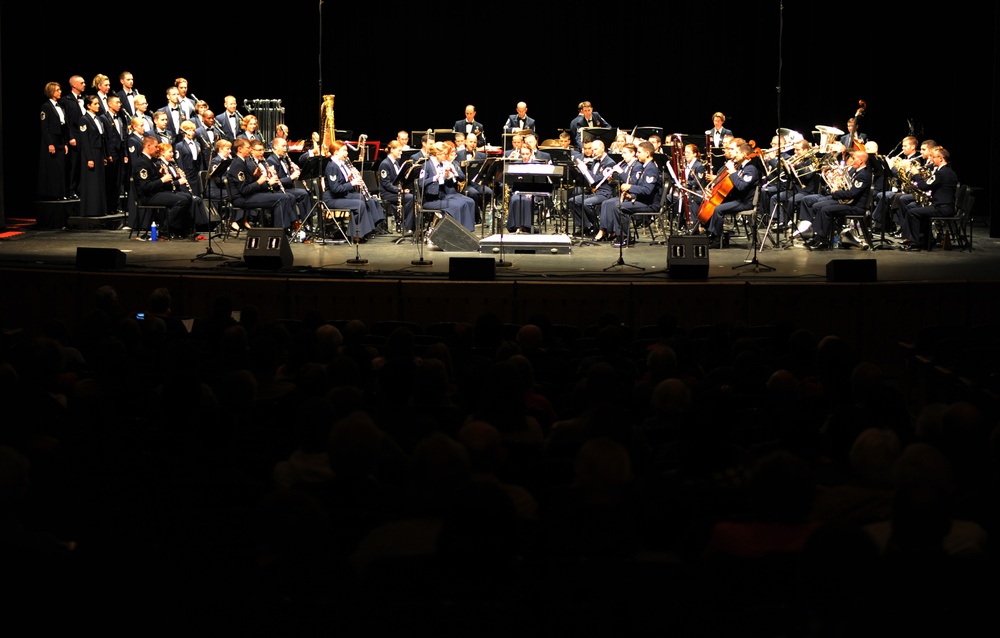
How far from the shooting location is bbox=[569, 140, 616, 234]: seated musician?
1515 cm

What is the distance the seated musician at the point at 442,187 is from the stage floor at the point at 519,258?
1.40 feet

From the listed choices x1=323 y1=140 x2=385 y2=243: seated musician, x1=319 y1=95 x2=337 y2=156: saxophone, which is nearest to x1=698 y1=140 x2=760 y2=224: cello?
x1=323 y1=140 x2=385 y2=243: seated musician

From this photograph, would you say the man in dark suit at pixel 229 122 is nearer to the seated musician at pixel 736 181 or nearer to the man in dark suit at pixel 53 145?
the man in dark suit at pixel 53 145

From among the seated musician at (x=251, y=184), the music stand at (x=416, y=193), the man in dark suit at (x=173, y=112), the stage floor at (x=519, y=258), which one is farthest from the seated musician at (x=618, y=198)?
the man in dark suit at (x=173, y=112)

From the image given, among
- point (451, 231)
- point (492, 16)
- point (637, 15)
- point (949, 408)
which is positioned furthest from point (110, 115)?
point (949, 408)

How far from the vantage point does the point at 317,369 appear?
17.2ft

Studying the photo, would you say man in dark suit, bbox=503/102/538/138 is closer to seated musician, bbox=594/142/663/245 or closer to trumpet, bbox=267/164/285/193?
seated musician, bbox=594/142/663/245

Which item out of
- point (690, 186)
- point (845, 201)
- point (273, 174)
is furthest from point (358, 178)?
point (845, 201)

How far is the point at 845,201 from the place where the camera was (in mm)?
13711

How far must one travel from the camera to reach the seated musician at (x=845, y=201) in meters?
13.6

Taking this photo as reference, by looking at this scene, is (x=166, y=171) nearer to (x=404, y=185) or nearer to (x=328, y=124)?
(x=328, y=124)

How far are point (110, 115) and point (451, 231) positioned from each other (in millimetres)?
6139

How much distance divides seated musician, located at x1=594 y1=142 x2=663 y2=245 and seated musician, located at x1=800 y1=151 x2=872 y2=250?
1903 mm

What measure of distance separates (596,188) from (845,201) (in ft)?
10.6
